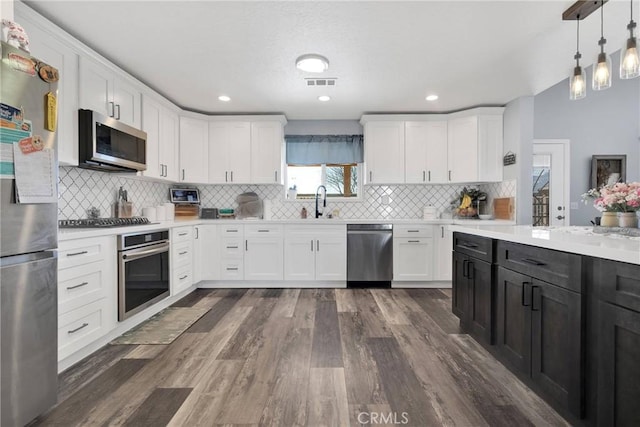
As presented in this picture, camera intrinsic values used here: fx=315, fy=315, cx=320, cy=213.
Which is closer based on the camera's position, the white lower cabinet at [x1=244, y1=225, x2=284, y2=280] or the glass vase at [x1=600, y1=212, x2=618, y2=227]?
the glass vase at [x1=600, y1=212, x2=618, y2=227]

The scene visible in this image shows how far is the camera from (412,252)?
4141 millimetres

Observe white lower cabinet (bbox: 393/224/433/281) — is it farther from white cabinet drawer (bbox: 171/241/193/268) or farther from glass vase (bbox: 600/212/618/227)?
white cabinet drawer (bbox: 171/241/193/268)

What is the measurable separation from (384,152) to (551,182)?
9.04ft

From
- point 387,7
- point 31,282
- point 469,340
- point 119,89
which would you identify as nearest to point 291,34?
point 387,7

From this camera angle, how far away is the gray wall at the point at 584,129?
489cm

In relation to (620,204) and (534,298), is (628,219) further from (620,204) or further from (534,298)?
(534,298)

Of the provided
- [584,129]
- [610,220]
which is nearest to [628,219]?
[610,220]

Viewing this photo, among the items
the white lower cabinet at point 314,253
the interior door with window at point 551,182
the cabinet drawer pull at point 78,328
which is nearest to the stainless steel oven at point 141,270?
the cabinet drawer pull at point 78,328

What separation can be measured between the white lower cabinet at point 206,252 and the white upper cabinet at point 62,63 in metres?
1.71

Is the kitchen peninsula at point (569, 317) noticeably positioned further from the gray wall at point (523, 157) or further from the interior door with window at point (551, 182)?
the interior door with window at point (551, 182)

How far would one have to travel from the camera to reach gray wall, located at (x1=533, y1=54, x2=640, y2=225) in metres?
4.89

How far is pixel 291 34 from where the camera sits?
7.93 ft

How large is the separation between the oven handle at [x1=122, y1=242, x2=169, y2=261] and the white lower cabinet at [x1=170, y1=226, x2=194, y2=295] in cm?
20

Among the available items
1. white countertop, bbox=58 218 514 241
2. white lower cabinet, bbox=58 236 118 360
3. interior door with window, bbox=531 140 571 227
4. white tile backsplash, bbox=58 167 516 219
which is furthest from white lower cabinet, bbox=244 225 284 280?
interior door with window, bbox=531 140 571 227
